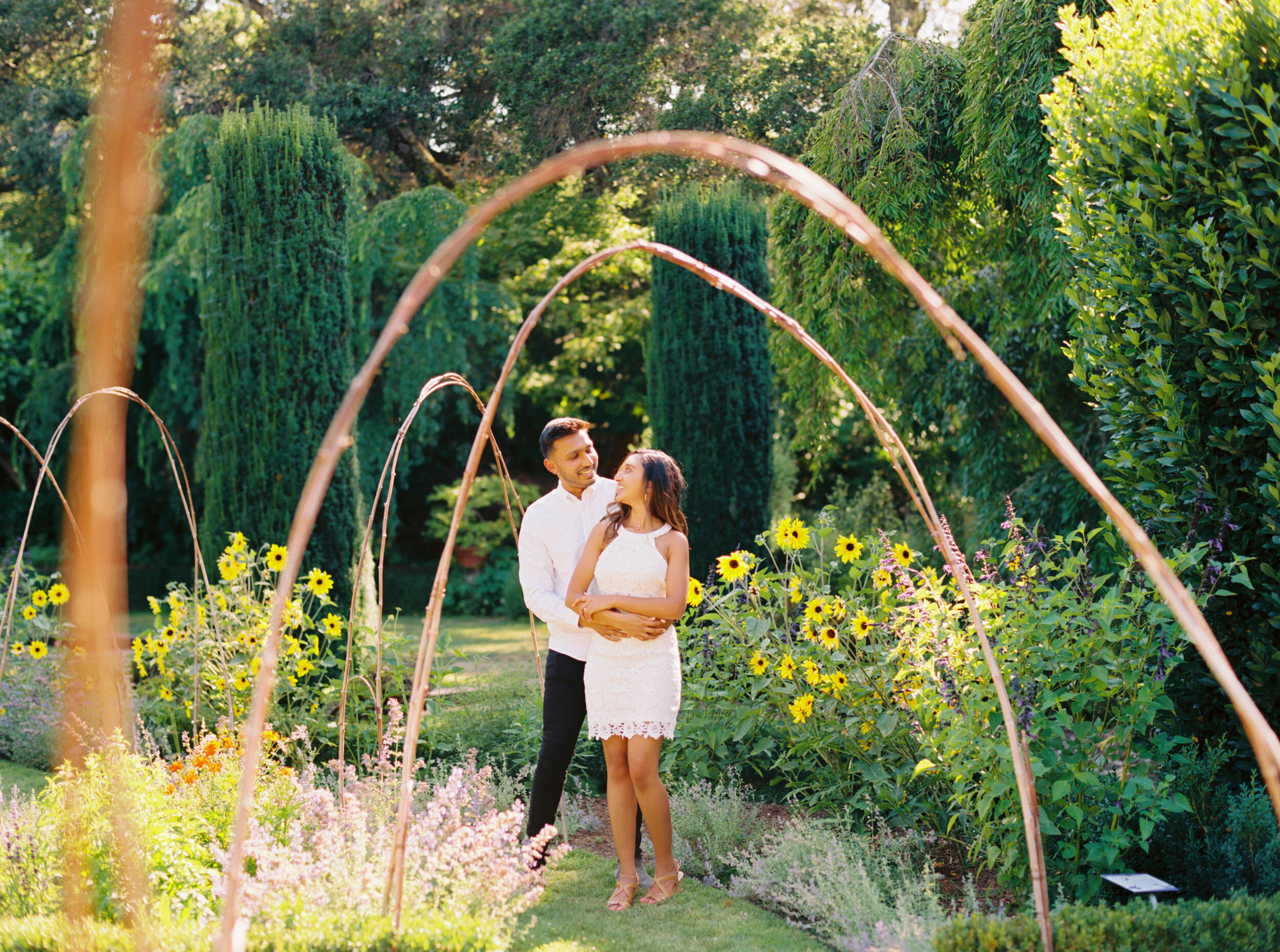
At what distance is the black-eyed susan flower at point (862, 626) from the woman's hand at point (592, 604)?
0.98 meters

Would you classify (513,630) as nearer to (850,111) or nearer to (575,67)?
(575,67)

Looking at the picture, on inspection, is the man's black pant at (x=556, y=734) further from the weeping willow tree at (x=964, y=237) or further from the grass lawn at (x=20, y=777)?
the weeping willow tree at (x=964, y=237)

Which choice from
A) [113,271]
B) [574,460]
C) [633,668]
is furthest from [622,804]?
[113,271]

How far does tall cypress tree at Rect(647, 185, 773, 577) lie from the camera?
7887 millimetres

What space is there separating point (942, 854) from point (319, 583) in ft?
9.59

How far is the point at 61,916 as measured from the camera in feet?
8.29

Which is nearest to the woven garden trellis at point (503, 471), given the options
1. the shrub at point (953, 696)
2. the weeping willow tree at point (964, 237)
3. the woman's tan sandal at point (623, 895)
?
the shrub at point (953, 696)

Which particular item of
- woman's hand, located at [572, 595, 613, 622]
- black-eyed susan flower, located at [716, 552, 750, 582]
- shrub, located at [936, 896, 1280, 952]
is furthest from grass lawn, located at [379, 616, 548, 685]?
shrub, located at [936, 896, 1280, 952]

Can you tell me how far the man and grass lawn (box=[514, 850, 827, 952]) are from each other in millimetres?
204

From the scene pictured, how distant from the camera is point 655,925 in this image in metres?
3.02

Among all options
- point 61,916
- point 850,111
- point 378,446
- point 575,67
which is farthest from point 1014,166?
point 378,446

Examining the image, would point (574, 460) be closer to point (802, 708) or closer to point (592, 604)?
point (592, 604)

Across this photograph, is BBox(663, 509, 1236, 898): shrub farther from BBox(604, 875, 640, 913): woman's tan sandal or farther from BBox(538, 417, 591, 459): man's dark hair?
BBox(538, 417, 591, 459): man's dark hair

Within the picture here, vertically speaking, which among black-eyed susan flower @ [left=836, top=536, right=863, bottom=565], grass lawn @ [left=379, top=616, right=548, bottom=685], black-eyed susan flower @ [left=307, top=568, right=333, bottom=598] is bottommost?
grass lawn @ [left=379, top=616, right=548, bottom=685]
